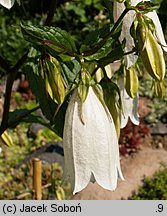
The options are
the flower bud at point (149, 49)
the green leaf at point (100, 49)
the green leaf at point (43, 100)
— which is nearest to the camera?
the flower bud at point (149, 49)

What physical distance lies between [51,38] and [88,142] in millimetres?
227

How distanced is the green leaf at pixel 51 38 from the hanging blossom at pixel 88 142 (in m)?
0.10

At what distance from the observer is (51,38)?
1151 mm

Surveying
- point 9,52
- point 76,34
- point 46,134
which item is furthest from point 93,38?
point 76,34

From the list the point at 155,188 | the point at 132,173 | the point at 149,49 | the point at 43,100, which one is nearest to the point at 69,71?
the point at 43,100

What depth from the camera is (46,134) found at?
14.5ft

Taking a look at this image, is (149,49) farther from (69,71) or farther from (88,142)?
(69,71)

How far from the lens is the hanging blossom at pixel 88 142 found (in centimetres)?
114

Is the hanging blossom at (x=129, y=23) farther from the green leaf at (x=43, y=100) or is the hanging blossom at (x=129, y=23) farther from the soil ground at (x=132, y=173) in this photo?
the soil ground at (x=132, y=173)

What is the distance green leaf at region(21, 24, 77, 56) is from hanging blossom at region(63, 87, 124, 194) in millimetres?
103

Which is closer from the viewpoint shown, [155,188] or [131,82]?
[131,82]

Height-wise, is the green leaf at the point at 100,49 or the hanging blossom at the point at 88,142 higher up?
the green leaf at the point at 100,49

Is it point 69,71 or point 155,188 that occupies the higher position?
point 69,71

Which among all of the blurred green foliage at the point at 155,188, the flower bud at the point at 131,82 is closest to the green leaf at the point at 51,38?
the flower bud at the point at 131,82
